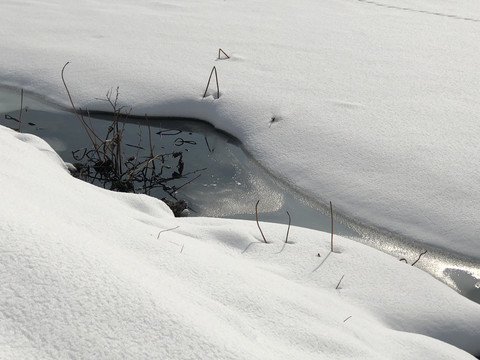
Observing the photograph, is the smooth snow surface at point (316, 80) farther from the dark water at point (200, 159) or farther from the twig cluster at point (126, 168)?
the twig cluster at point (126, 168)

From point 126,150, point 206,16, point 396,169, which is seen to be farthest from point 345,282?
point 206,16

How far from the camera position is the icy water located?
2.13m

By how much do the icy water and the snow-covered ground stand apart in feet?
0.23

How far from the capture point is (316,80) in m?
3.41

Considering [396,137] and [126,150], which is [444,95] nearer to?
[396,137]

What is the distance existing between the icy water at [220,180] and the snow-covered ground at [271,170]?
0.07m

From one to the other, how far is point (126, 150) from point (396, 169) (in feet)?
3.89

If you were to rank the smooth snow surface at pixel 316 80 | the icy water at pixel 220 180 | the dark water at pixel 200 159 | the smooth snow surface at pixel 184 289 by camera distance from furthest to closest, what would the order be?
the smooth snow surface at pixel 316 80 → the dark water at pixel 200 159 → the icy water at pixel 220 180 → the smooth snow surface at pixel 184 289

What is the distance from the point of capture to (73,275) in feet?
Answer: 3.89

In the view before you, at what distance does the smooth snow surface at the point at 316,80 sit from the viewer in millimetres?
2486

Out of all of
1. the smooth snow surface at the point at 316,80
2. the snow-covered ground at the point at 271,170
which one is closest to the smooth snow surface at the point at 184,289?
the snow-covered ground at the point at 271,170

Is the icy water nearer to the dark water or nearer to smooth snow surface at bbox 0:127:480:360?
the dark water

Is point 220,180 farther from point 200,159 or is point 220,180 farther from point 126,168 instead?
point 126,168

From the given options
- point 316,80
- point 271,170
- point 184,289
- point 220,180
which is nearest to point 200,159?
point 220,180
